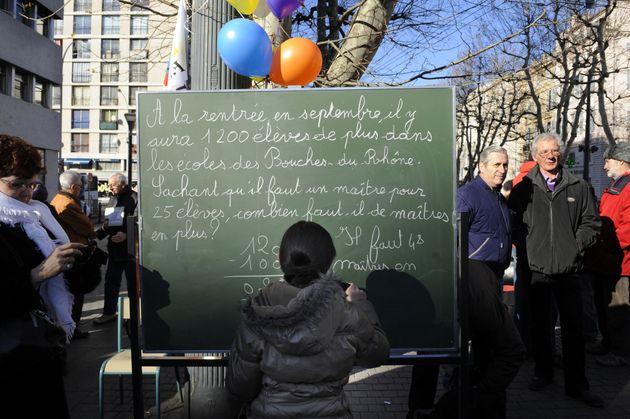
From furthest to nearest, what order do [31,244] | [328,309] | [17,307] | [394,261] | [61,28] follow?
A: [61,28]
[394,261]
[31,244]
[17,307]
[328,309]

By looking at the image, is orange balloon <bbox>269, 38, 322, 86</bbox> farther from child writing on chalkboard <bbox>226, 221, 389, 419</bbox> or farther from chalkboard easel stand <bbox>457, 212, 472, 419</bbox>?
child writing on chalkboard <bbox>226, 221, 389, 419</bbox>

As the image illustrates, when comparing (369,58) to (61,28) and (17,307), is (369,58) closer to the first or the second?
(17,307)

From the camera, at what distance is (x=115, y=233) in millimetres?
6367

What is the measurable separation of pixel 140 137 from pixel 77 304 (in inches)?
145

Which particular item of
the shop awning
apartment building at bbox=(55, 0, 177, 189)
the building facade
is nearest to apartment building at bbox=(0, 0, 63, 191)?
the building facade

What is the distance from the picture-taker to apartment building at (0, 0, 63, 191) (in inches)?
765

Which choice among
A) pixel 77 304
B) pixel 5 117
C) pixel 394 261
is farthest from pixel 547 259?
pixel 5 117

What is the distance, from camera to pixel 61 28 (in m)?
64.2

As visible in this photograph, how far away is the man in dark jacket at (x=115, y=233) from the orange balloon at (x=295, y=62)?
295 centimetres

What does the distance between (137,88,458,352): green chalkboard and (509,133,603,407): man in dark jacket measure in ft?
5.14

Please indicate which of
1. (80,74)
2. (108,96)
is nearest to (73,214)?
(108,96)

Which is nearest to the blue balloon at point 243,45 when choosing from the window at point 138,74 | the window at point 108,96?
the window at point 138,74

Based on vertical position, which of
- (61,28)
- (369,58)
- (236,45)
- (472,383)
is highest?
(61,28)

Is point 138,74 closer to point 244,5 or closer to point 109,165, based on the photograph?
point 109,165
